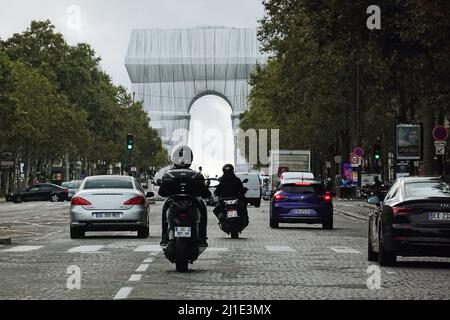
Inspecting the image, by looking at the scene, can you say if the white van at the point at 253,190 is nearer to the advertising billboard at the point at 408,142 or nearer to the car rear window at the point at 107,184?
the advertising billboard at the point at 408,142

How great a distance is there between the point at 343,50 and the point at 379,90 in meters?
6.84

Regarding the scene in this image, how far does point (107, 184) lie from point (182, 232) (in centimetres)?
1383

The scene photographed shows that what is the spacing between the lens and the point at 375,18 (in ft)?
135

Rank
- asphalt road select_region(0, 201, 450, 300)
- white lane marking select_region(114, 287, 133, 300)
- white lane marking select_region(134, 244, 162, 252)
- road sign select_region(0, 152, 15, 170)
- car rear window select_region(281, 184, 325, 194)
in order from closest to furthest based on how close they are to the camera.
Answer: white lane marking select_region(114, 287, 133, 300), asphalt road select_region(0, 201, 450, 300), white lane marking select_region(134, 244, 162, 252), car rear window select_region(281, 184, 325, 194), road sign select_region(0, 152, 15, 170)

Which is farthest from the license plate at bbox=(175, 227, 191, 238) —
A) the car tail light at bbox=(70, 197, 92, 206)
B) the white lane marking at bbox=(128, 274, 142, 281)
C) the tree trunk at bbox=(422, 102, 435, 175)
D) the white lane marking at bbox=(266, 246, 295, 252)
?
the tree trunk at bbox=(422, 102, 435, 175)

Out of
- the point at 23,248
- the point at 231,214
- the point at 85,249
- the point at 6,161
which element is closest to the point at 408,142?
the point at 231,214

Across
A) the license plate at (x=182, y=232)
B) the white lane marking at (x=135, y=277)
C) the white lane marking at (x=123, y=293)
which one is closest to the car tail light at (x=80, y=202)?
the license plate at (x=182, y=232)

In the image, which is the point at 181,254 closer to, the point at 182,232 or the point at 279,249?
the point at 182,232

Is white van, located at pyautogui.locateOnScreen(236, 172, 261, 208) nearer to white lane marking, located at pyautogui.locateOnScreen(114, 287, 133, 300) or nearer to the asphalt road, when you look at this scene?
the asphalt road

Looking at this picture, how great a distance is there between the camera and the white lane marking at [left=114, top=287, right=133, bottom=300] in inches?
595

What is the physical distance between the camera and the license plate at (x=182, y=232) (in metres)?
19.7

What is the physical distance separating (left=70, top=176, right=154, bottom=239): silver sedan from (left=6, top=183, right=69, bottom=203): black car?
62388 millimetres

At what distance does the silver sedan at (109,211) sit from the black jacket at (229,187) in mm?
1891
